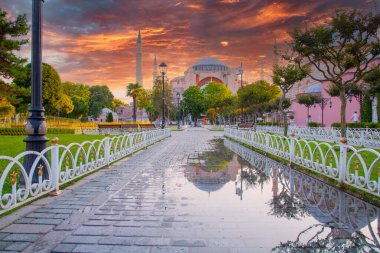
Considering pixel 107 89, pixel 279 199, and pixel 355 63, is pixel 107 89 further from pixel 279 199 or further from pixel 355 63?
pixel 279 199

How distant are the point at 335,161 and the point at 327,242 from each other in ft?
15.6

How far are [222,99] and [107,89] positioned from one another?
40140mm

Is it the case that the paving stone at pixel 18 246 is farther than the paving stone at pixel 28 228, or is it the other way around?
the paving stone at pixel 28 228

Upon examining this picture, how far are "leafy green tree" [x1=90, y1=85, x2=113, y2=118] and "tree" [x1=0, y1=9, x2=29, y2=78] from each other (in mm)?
61843

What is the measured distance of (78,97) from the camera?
71312mm

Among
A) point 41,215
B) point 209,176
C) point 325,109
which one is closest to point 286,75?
point 209,176

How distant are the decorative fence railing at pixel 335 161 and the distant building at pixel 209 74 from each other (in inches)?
4207

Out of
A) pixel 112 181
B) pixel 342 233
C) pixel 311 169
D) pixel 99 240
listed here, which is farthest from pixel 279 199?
pixel 112 181

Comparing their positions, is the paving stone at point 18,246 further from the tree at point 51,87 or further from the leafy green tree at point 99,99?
the leafy green tree at point 99,99

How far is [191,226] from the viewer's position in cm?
440

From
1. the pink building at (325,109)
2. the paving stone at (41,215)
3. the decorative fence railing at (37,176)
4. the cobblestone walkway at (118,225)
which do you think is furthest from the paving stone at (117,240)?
the pink building at (325,109)

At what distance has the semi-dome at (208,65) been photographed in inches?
4963

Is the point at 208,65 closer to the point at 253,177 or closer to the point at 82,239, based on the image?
the point at 253,177

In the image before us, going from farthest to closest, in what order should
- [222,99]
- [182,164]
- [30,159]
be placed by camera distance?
[222,99]
[182,164]
[30,159]
